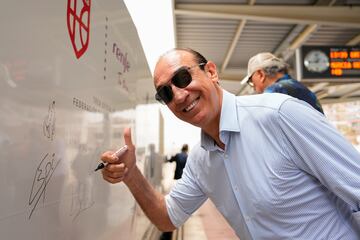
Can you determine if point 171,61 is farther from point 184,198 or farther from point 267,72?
point 267,72

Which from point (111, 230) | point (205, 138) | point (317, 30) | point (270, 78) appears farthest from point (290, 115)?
point (317, 30)

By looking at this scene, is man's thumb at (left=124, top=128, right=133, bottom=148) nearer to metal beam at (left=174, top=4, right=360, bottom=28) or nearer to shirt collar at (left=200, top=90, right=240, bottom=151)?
shirt collar at (left=200, top=90, right=240, bottom=151)

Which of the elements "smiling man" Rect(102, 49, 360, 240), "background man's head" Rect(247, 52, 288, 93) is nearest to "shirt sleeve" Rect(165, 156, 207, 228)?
"smiling man" Rect(102, 49, 360, 240)

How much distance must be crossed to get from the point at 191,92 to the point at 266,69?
161 centimetres

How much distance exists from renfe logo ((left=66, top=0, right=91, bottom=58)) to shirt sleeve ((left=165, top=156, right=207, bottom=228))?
0.84 m

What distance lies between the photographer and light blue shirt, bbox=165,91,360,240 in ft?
3.87

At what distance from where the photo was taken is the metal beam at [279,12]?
214 inches

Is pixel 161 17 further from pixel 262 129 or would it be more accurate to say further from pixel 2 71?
pixel 2 71

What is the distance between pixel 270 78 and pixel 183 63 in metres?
1.61

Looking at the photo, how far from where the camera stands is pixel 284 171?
1302 mm

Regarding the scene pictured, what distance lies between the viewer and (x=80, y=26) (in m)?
1.20

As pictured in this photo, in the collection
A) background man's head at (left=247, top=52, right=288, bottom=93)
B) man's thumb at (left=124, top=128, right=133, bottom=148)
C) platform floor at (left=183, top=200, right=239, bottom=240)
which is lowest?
platform floor at (left=183, top=200, right=239, bottom=240)

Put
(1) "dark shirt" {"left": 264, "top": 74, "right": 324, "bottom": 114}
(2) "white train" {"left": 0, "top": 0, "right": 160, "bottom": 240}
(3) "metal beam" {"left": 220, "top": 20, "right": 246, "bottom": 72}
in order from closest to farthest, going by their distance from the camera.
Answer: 1. (2) "white train" {"left": 0, "top": 0, "right": 160, "bottom": 240}
2. (1) "dark shirt" {"left": 264, "top": 74, "right": 324, "bottom": 114}
3. (3) "metal beam" {"left": 220, "top": 20, "right": 246, "bottom": 72}

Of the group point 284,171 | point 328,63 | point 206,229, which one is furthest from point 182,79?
point 206,229
